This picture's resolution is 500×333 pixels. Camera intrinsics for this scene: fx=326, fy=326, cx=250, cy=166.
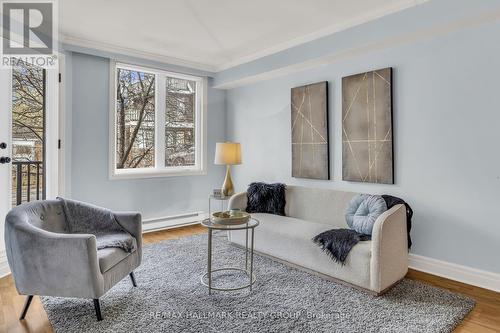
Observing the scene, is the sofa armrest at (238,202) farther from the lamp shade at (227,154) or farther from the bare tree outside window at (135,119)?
the bare tree outside window at (135,119)

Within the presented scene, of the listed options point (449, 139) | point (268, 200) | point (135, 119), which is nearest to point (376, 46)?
point (449, 139)

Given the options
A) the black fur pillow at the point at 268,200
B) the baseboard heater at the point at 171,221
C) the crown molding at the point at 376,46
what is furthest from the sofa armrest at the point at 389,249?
the baseboard heater at the point at 171,221

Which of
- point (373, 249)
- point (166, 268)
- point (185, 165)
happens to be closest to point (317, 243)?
point (373, 249)

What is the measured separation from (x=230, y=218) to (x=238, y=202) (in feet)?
4.20

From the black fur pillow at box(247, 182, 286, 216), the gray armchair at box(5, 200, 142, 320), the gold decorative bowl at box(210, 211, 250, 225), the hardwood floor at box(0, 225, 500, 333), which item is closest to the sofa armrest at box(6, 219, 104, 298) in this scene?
the gray armchair at box(5, 200, 142, 320)

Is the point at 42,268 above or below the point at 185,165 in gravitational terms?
below

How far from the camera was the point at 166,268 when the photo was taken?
124 inches

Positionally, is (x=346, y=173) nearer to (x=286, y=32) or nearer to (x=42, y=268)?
(x=286, y=32)

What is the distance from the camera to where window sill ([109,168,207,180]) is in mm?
4350

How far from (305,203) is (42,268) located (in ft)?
8.57

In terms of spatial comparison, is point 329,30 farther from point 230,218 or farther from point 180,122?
point 180,122

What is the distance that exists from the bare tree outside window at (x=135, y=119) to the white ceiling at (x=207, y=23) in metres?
0.39

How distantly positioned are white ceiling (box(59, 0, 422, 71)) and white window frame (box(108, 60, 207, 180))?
1.07 ft

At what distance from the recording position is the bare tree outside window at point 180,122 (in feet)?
16.1
